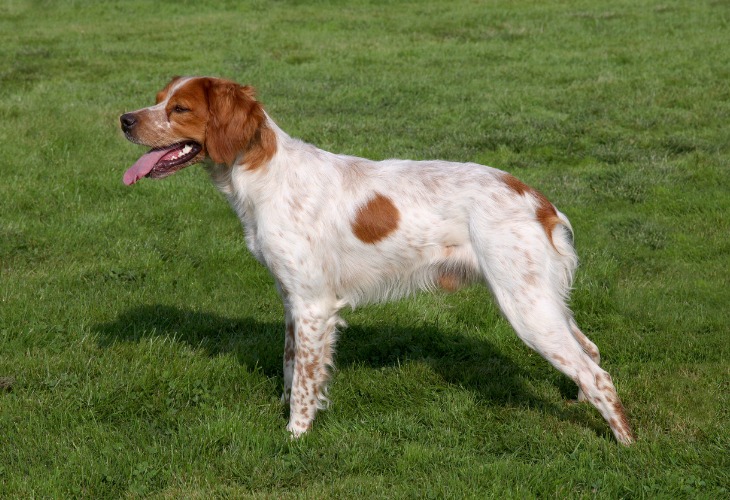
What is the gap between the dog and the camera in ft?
14.5

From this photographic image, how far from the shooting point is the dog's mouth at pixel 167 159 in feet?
15.5

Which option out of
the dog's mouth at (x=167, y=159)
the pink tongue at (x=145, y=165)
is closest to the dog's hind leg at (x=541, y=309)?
the dog's mouth at (x=167, y=159)

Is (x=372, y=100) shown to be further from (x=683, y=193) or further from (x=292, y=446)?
(x=292, y=446)

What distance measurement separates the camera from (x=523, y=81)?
13547mm

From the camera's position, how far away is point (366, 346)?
571 cm

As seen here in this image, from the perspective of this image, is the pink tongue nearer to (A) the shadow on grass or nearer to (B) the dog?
(B) the dog

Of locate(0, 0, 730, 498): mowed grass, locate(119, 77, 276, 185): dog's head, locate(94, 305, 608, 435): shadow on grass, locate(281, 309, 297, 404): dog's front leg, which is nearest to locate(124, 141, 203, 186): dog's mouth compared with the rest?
locate(119, 77, 276, 185): dog's head

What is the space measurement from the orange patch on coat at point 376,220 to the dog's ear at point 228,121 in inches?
Answer: 28.1

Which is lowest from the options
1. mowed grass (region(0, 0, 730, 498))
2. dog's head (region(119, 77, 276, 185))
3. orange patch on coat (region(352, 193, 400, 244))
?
mowed grass (region(0, 0, 730, 498))

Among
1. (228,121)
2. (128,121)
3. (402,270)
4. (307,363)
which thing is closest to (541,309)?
(402,270)

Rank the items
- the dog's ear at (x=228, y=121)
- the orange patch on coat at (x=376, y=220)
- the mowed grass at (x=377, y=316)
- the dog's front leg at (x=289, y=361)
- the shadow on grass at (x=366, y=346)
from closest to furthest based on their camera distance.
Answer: the mowed grass at (x=377, y=316) → the dog's ear at (x=228, y=121) → the orange patch on coat at (x=376, y=220) → the dog's front leg at (x=289, y=361) → the shadow on grass at (x=366, y=346)

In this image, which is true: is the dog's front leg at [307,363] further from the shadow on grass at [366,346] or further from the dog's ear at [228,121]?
the dog's ear at [228,121]

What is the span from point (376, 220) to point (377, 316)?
1.66 m

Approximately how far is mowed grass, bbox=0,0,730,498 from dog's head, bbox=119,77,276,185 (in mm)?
1272
